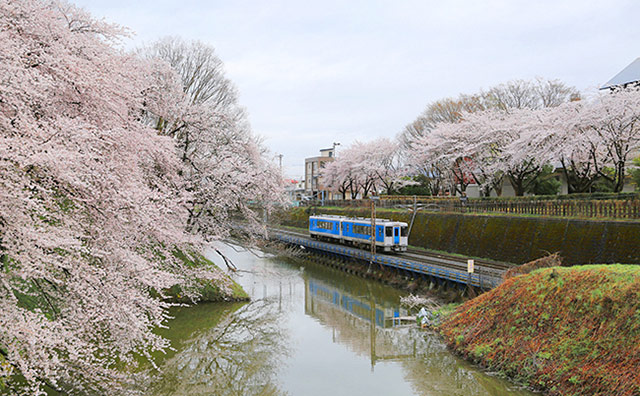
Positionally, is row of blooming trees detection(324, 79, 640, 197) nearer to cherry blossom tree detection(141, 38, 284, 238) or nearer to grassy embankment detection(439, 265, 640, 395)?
grassy embankment detection(439, 265, 640, 395)

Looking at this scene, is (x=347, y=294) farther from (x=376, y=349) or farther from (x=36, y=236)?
(x=36, y=236)

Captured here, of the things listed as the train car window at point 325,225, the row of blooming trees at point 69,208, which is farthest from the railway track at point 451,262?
the row of blooming trees at point 69,208

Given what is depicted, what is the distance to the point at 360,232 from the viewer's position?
2931 centimetres

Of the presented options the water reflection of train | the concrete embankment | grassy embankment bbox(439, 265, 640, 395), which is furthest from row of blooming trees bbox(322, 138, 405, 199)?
grassy embankment bbox(439, 265, 640, 395)

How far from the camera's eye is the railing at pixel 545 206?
17.4 metres

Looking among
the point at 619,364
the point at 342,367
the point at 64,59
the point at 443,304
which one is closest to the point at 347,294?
the point at 443,304

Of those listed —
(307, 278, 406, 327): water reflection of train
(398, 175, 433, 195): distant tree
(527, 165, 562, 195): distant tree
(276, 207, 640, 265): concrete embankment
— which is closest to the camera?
(276, 207, 640, 265): concrete embankment

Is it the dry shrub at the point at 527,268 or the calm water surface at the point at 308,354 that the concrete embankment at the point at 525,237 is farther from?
the calm water surface at the point at 308,354

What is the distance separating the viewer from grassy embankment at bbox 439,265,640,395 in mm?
9291

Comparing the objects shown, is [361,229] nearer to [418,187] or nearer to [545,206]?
[545,206]

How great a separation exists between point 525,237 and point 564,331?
435 inches

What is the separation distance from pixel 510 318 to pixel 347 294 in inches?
421

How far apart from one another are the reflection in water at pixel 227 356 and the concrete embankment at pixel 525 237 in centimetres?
1107

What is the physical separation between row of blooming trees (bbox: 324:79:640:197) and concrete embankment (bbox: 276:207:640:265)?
2.84m
